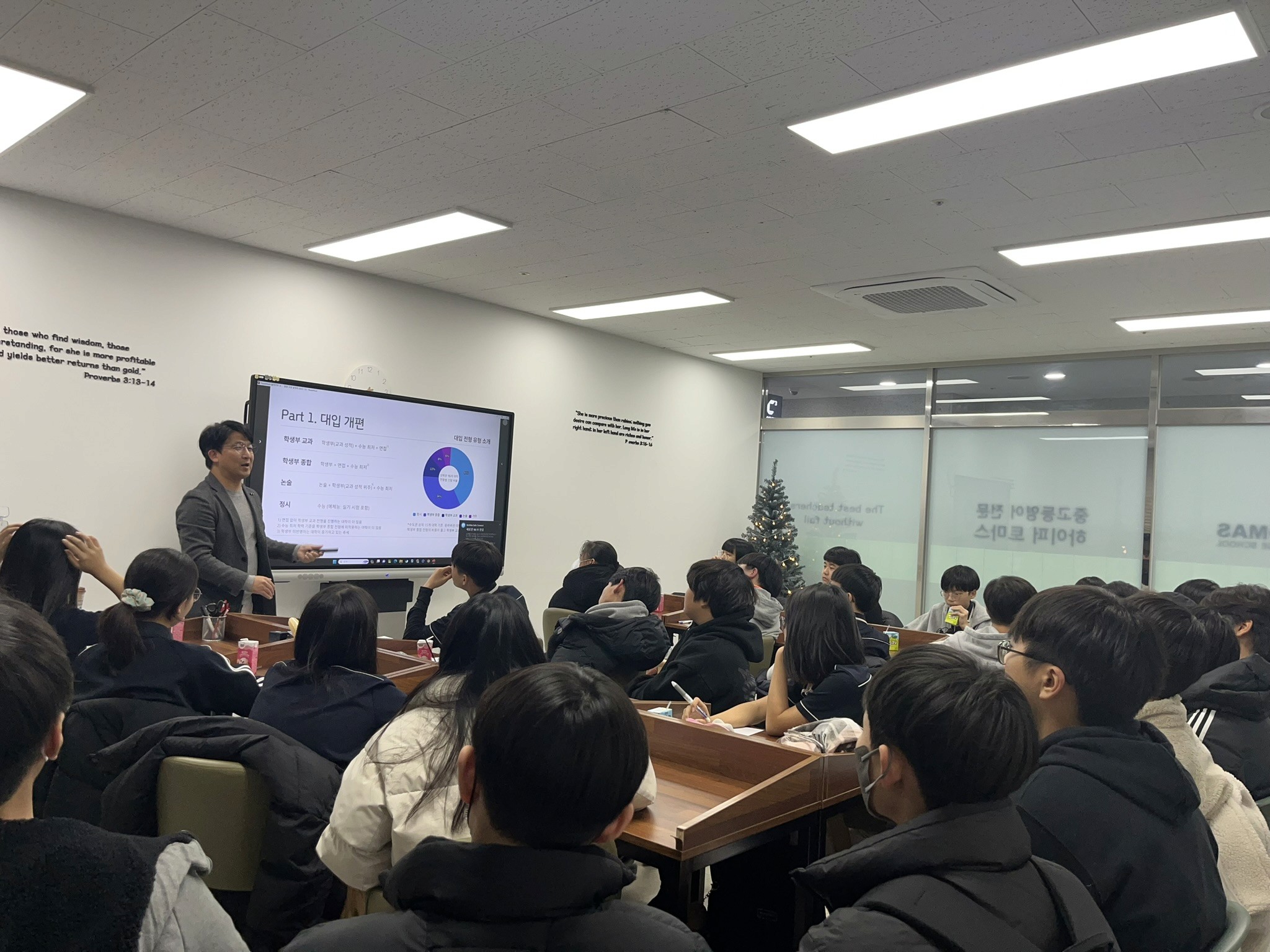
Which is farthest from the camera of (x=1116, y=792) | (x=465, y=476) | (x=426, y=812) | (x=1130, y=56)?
(x=465, y=476)

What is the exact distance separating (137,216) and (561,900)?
18.0ft

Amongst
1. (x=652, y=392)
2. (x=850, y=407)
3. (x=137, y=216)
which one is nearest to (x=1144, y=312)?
(x=850, y=407)

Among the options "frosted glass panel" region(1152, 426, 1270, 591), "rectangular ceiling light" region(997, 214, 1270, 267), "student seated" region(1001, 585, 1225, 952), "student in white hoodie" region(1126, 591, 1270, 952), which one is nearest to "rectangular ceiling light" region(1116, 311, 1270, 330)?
"frosted glass panel" region(1152, 426, 1270, 591)

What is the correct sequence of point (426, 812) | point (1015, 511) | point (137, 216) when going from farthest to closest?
point (1015, 511) → point (137, 216) → point (426, 812)

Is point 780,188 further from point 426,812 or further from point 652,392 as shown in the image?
point 652,392

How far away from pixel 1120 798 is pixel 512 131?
328 centimetres

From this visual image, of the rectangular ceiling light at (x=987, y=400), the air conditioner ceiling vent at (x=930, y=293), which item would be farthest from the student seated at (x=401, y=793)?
the rectangular ceiling light at (x=987, y=400)

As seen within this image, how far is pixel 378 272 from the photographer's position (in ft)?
20.8

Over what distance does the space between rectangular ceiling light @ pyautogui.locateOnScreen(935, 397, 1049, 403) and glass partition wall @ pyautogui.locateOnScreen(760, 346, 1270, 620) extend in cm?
1

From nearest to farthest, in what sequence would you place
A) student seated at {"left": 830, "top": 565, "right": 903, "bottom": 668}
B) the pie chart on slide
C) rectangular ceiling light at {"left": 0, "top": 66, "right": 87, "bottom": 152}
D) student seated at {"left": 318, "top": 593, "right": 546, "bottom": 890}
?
student seated at {"left": 318, "top": 593, "right": 546, "bottom": 890} < rectangular ceiling light at {"left": 0, "top": 66, "right": 87, "bottom": 152} < student seated at {"left": 830, "top": 565, "right": 903, "bottom": 668} < the pie chart on slide

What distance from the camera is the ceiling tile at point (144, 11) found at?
9.46 ft

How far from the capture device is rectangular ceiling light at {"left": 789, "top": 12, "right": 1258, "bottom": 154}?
110 inches

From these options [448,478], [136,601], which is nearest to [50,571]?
[136,601]

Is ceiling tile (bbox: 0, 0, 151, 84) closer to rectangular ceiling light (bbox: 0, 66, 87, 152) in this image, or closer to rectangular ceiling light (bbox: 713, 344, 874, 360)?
rectangular ceiling light (bbox: 0, 66, 87, 152)
